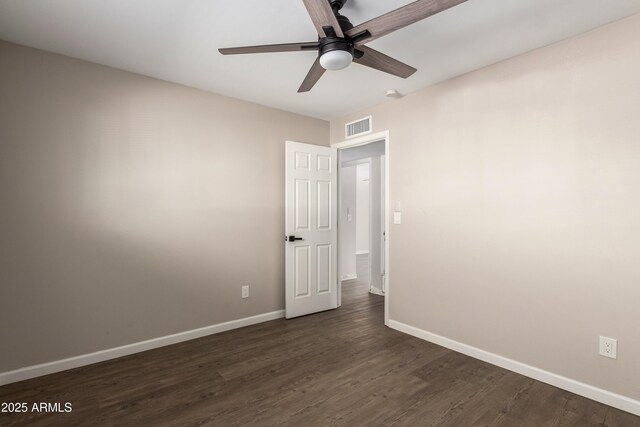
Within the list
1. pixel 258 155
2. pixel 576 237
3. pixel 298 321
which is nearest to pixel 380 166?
pixel 258 155

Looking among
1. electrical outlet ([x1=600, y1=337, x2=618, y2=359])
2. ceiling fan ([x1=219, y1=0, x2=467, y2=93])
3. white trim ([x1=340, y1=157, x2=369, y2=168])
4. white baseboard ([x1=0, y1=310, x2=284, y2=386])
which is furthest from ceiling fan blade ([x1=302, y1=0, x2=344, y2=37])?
white trim ([x1=340, y1=157, x2=369, y2=168])

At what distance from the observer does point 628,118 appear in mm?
2111

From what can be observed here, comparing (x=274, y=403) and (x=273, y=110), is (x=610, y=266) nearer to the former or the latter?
(x=274, y=403)

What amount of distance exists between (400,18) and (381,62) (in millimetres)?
519

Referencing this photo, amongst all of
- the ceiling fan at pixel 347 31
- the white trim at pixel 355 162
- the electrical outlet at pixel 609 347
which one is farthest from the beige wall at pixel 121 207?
the electrical outlet at pixel 609 347

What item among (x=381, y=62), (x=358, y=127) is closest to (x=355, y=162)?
(x=358, y=127)

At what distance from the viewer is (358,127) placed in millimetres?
4020

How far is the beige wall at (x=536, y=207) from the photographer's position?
7.02 feet

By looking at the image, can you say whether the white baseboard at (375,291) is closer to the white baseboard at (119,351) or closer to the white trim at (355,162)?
the white baseboard at (119,351)

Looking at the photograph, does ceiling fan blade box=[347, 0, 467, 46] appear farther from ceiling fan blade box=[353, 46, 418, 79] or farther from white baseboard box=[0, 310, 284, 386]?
white baseboard box=[0, 310, 284, 386]

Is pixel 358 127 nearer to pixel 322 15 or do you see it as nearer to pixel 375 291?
pixel 322 15

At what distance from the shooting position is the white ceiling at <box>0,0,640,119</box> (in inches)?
79.2

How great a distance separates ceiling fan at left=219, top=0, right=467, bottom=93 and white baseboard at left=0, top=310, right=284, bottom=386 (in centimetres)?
265

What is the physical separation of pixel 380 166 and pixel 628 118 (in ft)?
10.9
